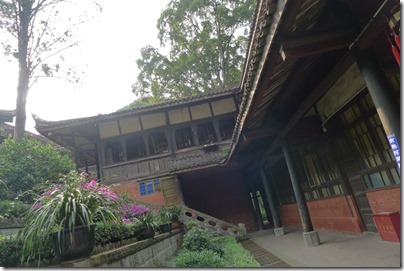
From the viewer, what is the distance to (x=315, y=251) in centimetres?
568

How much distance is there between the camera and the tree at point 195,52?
21188 millimetres

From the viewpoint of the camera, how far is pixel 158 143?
1489 cm

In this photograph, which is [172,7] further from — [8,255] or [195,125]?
[8,255]

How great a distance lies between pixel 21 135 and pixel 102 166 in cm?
384

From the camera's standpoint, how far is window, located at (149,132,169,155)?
1473cm

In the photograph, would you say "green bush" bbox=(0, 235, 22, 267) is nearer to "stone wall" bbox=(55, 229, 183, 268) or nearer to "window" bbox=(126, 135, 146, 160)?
"stone wall" bbox=(55, 229, 183, 268)

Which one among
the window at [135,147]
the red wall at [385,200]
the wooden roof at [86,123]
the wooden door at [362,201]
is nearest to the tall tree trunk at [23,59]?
the wooden roof at [86,123]

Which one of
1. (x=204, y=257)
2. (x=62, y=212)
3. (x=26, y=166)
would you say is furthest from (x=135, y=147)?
(x=62, y=212)

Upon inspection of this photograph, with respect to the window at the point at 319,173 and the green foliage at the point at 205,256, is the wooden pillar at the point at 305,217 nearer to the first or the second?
the window at the point at 319,173

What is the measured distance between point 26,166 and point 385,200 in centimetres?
995

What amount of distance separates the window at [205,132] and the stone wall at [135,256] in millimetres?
7579

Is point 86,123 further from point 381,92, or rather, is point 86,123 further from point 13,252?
point 381,92

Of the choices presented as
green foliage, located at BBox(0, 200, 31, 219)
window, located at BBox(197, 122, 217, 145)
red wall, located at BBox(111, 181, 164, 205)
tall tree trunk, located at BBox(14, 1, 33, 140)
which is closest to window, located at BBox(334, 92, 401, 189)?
green foliage, located at BBox(0, 200, 31, 219)

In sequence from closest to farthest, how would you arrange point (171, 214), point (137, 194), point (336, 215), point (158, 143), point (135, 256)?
1. point (135, 256)
2. point (336, 215)
3. point (171, 214)
4. point (137, 194)
5. point (158, 143)
